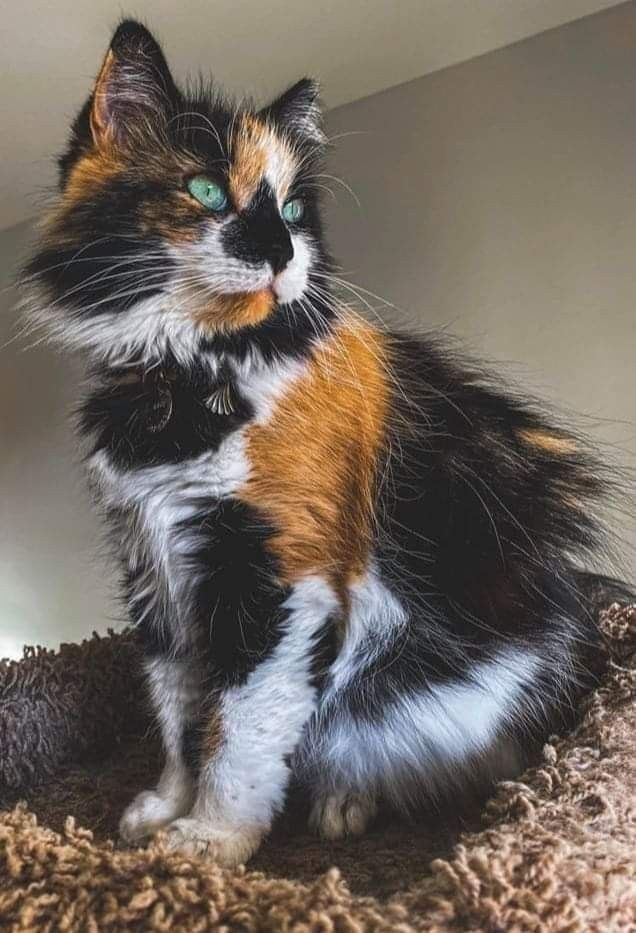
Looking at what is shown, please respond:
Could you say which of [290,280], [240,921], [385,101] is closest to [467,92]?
[385,101]

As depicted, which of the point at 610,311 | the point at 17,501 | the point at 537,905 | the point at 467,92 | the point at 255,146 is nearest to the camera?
the point at 537,905

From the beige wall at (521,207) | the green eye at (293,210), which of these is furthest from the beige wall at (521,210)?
the green eye at (293,210)

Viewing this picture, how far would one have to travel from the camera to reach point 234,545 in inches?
33.8

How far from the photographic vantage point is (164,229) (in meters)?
0.86

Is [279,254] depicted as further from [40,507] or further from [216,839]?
[40,507]

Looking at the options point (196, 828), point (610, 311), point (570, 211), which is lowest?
point (196, 828)

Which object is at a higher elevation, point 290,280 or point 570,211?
point 570,211

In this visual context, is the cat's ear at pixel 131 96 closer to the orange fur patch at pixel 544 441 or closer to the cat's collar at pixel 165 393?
the cat's collar at pixel 165 393

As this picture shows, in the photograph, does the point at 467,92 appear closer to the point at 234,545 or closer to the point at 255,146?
the point at 255,146

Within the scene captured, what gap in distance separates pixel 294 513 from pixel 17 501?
1.41m

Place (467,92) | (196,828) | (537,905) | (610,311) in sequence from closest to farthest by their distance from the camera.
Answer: (537,905) → (196,828) → (610,311) → (467,92)

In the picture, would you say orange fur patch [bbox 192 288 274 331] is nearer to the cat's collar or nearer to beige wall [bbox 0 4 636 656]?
the cat's collar

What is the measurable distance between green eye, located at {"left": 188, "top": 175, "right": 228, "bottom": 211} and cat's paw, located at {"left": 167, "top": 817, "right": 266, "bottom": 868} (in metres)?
0.59

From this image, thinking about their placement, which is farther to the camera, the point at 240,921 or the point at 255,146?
the point at 255,146
